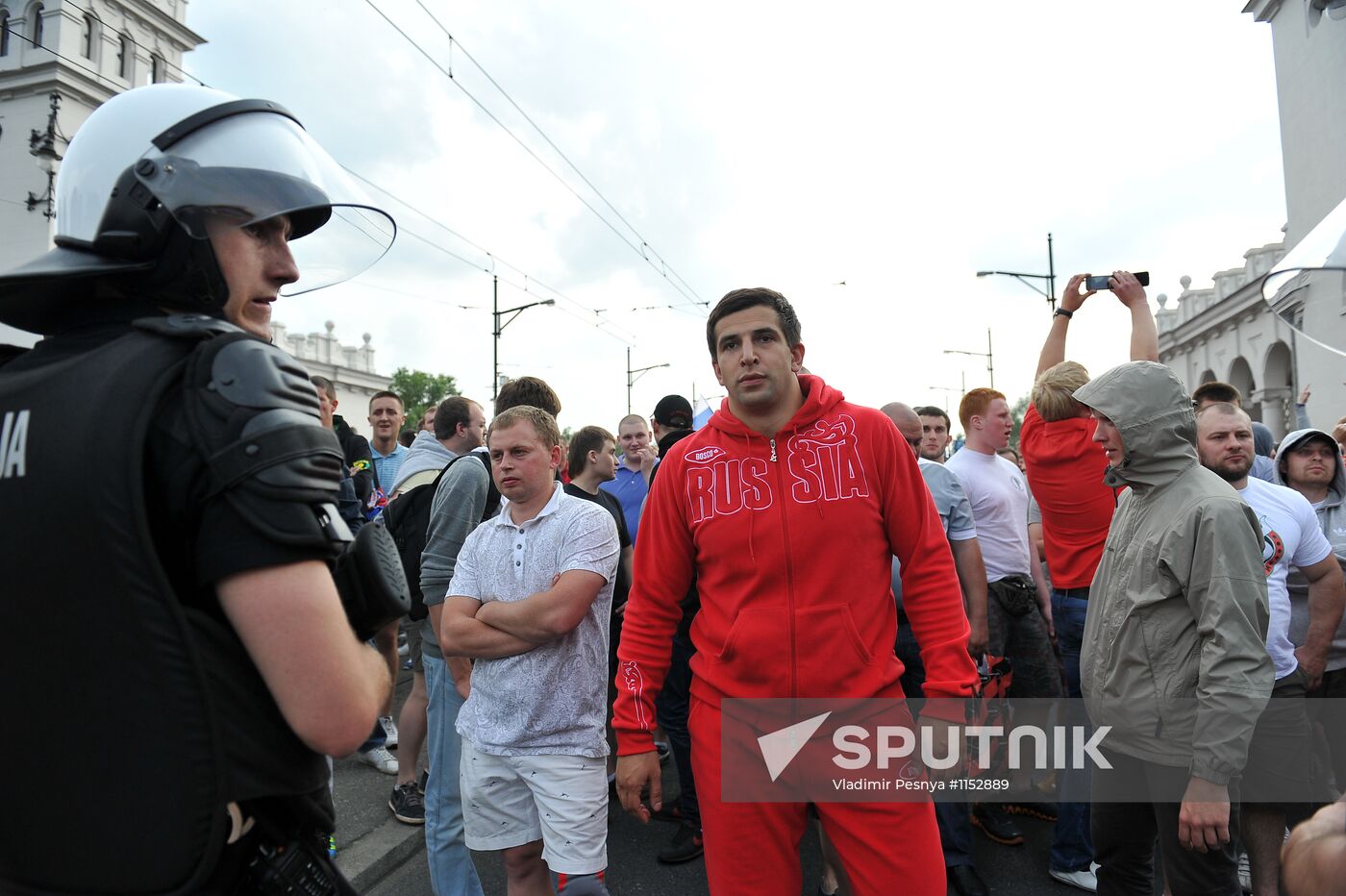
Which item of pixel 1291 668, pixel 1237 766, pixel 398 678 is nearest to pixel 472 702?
pixel 1237 766

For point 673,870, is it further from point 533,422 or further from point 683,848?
point 533,422

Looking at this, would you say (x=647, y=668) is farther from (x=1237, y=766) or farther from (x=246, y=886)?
(x=1237, y=766)

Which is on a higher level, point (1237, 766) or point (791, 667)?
point (791, 667)

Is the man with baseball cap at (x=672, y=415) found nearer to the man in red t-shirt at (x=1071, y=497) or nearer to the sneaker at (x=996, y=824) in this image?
the man in red t-shirt at (x=1071, y=497)

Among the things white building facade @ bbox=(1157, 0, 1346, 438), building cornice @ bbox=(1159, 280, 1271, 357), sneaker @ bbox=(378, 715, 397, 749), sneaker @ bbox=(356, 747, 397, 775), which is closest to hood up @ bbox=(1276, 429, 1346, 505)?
white building facade @ bbox=(1157, 0, 1346, 438)

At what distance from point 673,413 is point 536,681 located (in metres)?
2.71

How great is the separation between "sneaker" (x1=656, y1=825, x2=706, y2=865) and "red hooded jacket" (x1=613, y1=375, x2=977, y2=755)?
6.44 ft

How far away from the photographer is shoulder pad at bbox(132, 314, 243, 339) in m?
1.08

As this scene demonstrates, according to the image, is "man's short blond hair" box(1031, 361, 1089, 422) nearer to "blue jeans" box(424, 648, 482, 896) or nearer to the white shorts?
the white shorts

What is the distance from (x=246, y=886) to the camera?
1.13 metres

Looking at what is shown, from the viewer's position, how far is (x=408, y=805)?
4.29 meters

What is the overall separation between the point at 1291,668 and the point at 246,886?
3662 millimetres

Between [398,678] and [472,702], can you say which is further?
[398,678]

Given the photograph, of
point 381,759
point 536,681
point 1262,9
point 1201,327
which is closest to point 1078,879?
point 536,681
